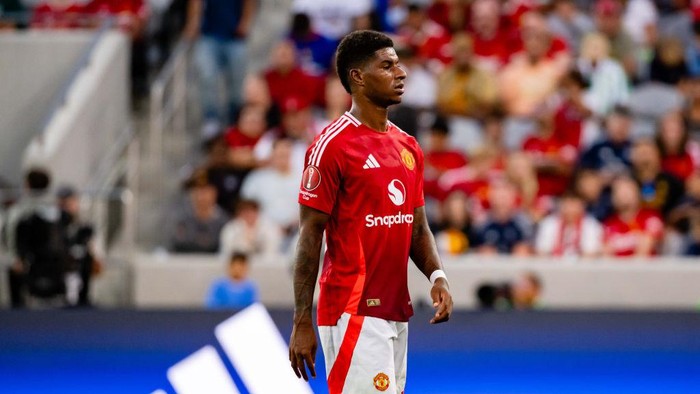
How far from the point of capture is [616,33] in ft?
43.1

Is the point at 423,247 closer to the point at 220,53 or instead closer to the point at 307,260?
the point at 307,260

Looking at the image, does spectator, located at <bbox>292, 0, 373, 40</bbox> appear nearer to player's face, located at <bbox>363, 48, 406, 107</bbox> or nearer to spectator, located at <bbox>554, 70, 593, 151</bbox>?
spectator, located at <bbox>554, 70, 593, 151</bbox>

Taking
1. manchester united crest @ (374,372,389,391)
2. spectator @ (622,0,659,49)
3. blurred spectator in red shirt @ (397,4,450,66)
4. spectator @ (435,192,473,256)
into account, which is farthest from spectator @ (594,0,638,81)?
manchester united crest @ (374,372,389,391)

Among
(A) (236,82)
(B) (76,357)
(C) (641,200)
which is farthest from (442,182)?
(B) (76,357)

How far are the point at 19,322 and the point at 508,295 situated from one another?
12.0 feet

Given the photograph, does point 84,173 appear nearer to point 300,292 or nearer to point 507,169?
point 507,169

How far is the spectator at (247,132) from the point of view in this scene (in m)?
12.1

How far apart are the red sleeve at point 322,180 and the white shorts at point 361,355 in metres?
0.44

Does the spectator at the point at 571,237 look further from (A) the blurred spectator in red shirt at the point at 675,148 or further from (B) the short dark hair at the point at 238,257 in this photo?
(B) the short dark hair at the point at 238,257

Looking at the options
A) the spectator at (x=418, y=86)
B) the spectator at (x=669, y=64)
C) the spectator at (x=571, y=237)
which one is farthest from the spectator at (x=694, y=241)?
the spectator at (x=418, y=86)

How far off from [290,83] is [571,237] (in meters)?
3.45

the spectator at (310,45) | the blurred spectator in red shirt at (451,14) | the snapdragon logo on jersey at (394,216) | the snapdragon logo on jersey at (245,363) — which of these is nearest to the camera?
the snapdragon logo on jersey at (394,216)

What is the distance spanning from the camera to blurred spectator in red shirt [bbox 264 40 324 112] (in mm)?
12719

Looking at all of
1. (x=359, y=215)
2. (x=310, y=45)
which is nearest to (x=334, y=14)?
(x=310, y=45)
